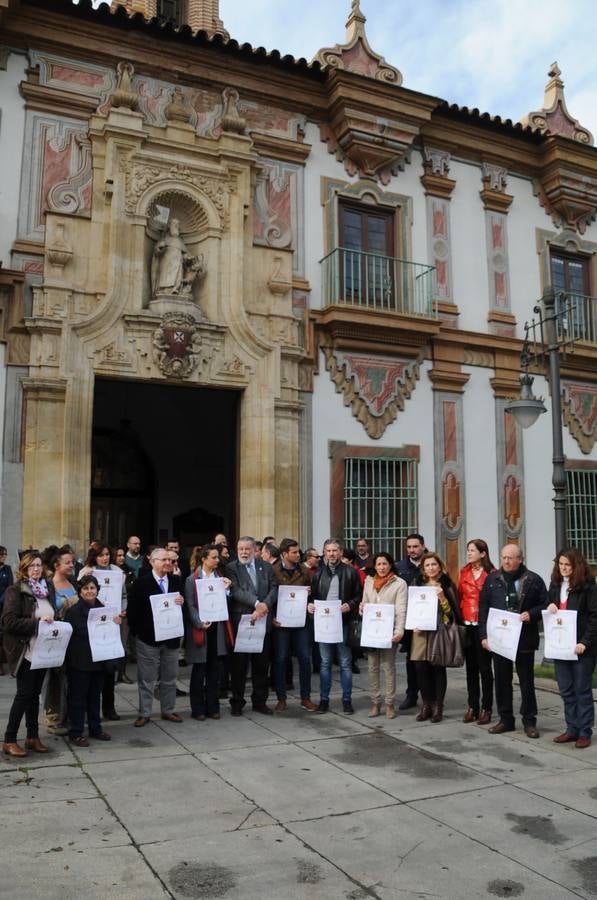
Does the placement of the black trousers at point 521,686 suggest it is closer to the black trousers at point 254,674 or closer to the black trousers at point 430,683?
the black trousers at point 430,683

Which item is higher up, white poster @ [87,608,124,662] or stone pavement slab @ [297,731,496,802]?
white poster @ [87,608,124,662]

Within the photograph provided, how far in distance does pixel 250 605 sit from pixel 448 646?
1.98 meters

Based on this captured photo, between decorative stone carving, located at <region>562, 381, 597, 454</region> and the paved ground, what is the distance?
30.8 ft

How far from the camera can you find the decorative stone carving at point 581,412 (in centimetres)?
1562

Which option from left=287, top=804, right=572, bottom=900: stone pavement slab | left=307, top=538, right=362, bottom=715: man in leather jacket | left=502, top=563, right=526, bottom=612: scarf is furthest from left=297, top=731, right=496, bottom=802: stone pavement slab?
left=502, top=563, right=526, bottom=612: scarf

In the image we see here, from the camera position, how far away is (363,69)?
14039 mm

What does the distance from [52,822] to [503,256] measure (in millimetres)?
13330

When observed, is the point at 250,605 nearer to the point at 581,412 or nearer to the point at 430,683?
the point at 430,683

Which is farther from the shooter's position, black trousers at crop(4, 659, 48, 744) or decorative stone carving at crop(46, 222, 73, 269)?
decorative stone carving at crop(46, 222, 73, 269)

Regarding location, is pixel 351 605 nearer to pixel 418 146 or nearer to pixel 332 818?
pixel 332 818

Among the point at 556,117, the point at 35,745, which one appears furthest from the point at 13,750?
the point at 556,117

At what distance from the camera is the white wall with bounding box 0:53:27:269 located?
444 inches

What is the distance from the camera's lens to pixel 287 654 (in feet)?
27.3

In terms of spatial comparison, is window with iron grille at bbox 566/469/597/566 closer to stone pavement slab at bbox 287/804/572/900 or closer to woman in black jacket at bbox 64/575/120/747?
woman in black jacket at bbox 64/575/120/747
